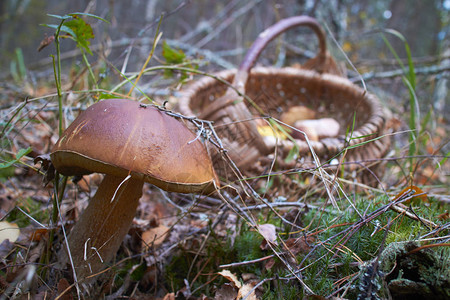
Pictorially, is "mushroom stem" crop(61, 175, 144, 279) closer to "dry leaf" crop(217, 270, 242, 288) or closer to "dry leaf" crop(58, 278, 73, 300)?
"dry leaf" crop(58, 278, 73, 300)

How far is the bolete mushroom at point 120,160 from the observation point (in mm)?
821

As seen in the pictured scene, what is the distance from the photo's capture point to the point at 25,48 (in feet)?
21.1

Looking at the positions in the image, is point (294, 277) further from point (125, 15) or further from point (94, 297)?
point (125, 15)

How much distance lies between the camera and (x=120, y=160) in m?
0.80

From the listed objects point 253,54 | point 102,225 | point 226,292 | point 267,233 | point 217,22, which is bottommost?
point 226,292

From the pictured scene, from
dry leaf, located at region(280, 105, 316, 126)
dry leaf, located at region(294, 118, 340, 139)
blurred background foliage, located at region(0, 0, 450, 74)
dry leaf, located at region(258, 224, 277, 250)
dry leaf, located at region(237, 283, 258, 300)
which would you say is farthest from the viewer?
blurred background foliage, located at region(0, 0, 450, 74)

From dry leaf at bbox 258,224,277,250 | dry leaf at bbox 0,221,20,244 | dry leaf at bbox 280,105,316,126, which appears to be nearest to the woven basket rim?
dry leaf at bbox 280,105,316,126

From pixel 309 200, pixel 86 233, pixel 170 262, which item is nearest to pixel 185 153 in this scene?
pixel 86 233

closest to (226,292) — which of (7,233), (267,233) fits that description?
(267,233)

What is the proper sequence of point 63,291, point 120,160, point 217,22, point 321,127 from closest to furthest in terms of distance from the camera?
1. point 120,160
2. point 63,291
3. point 321,127
4. point 217,22

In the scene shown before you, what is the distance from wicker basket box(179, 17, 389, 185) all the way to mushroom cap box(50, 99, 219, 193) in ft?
0.77

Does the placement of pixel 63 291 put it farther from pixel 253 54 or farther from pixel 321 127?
pixel 321 127

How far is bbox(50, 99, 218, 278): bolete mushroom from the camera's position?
0.82 metres

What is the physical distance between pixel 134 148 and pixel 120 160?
5 centimetres
